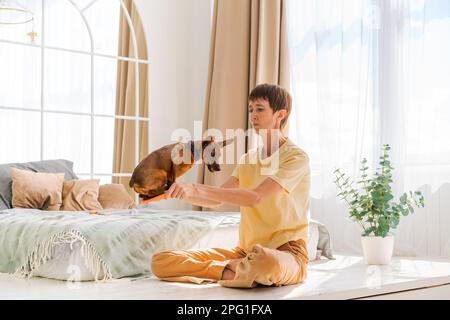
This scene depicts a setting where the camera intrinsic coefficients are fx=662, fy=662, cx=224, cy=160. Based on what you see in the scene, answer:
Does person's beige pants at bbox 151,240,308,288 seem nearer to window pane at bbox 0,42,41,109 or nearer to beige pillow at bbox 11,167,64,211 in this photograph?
beige pillow at bbox 11,167,64,211

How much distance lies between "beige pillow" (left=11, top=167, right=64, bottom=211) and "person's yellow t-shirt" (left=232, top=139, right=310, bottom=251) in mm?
1665

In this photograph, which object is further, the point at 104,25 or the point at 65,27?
the point at 104,25

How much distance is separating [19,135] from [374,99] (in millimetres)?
2332

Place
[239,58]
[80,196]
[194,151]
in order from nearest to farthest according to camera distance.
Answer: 1. [194,151]
2. [80,196]
3. [239,58]

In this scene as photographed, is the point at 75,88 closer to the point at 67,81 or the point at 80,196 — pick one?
the point at 67,81

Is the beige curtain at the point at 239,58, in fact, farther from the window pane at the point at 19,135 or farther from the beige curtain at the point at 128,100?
the window pane at the point at 19,135

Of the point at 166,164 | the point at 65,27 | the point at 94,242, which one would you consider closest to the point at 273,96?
the point at 166,164

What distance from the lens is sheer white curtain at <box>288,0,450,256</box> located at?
12.1ft

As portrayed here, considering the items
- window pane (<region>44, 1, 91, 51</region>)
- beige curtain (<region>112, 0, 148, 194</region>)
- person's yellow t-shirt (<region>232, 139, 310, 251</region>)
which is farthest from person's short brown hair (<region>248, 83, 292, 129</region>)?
window pane (<region>44, 1, 91, 51</region>)

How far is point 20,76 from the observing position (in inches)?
175

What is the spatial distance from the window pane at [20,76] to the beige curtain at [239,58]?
48.7 inches

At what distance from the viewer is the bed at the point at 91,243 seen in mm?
2408

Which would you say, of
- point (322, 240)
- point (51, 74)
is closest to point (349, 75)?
point (322, 240)

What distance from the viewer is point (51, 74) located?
458cm
